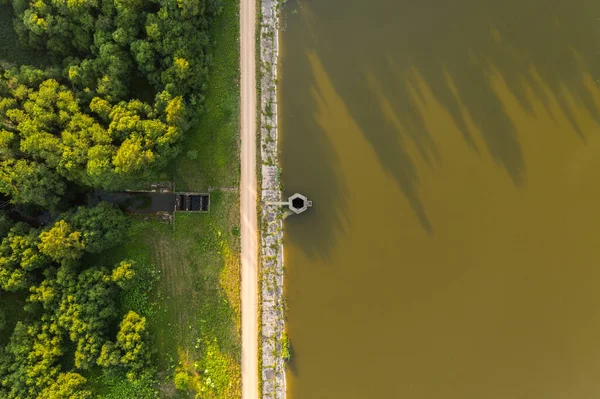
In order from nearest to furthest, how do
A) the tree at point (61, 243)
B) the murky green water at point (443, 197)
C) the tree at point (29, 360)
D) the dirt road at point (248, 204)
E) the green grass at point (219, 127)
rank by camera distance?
the tree at point (61, 243), the tree at point (29, 360), the dirt road at point (248, 204), the green grass at point (219, 127), the murky green water at point (443, 197)

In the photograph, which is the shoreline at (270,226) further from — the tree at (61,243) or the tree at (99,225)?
the tree at (61,243)

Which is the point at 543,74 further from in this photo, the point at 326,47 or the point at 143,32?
the point at 143,32

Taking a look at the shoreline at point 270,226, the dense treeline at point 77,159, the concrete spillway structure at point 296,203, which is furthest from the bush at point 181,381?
the concrete spillway structure at point 296,203

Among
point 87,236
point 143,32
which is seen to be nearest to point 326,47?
point 143,32

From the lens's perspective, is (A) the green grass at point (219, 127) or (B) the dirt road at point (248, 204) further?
(A) the green grass at point (219, 127)

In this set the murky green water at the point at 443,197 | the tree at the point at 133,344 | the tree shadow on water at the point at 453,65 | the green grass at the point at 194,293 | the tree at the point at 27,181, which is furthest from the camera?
the tree shadow on water at the point at 453,65

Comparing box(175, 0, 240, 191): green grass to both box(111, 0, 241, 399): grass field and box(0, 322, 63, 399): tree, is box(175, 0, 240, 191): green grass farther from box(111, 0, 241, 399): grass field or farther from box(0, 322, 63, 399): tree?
box(0, 322, 63, 399): tree

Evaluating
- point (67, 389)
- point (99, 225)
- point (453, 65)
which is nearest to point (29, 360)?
point (67, 389)
